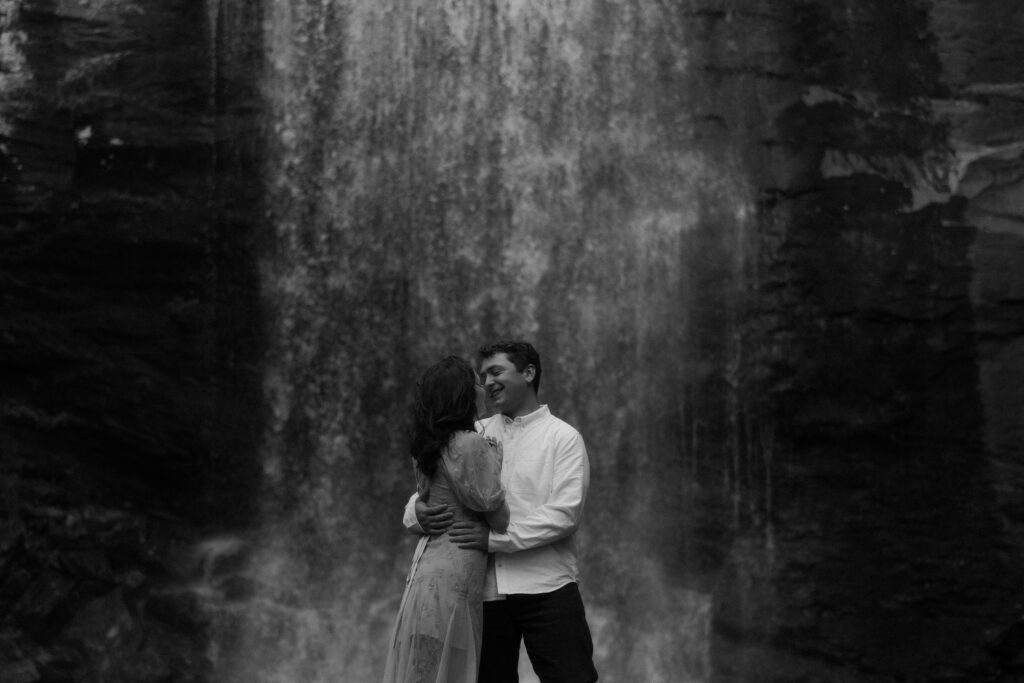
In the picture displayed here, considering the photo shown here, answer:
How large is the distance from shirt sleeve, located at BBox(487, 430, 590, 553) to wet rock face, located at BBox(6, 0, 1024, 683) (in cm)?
325

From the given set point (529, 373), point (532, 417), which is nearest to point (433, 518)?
point (532, 417)

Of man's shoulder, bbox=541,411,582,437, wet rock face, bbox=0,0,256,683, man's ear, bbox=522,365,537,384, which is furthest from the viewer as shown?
wet rock face, bbox=0,0,256,683

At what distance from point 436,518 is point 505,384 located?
498 mm

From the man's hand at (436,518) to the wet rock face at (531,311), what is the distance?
3340 mm

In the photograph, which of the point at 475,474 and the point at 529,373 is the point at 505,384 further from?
the point at 475,474

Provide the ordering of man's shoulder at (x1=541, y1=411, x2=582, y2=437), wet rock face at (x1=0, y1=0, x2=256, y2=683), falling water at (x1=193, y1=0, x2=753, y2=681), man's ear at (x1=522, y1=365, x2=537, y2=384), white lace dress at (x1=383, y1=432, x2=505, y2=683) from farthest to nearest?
falling water at (x1=193, y1=0, x2=753, y2=681), wet rock face at (x1=0, y1=0, x2=256, y2=683), man's ear at (x1=522, y1=365, x2=537, y2=384), man's shoulder at (x1=541, y1=411, x2=582, y2=437), white lace dress at (x1=383, y1=432, x2=505, y2=683)

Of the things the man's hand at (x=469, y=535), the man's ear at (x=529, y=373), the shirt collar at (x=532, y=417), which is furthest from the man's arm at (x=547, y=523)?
the man's ear at (x=529, y=373)

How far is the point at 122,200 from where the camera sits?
7008 millimetres

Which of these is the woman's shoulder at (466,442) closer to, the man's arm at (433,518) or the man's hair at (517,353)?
the man's arm at (433,518)

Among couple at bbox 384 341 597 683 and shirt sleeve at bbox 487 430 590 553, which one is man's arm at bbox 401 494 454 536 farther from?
shirt sleeve at bbox 487 430 590 553

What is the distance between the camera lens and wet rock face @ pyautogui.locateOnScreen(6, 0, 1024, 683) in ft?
22.2

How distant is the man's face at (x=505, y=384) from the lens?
12.8 ft

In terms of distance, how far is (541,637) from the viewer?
371 centimetres

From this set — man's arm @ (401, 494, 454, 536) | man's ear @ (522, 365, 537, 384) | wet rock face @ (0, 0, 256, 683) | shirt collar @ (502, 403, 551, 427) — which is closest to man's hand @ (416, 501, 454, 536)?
man's arm @ (401, 494, 454, 536)
